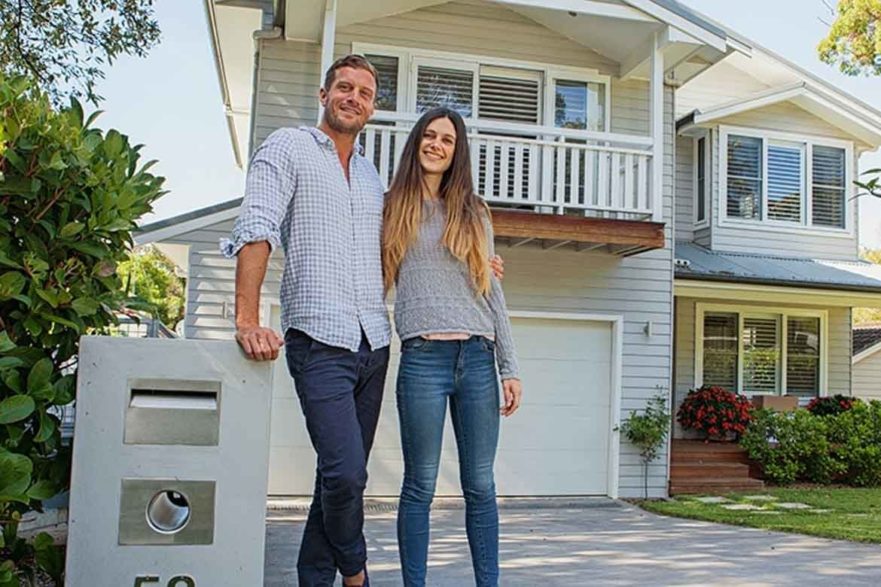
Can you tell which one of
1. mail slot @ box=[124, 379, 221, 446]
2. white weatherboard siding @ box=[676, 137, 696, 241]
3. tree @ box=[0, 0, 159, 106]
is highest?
tree @ box=[0, 0, 159, 106]

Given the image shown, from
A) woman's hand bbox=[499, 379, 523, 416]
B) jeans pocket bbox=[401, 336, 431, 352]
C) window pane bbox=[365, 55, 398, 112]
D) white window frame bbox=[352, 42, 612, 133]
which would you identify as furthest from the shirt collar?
window pane bbox=[365, 55, 398, 112]

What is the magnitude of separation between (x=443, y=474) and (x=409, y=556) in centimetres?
550

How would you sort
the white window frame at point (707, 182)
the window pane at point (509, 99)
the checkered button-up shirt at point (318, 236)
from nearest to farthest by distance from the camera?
the checkered button-up shirt at point (318, 236) < the window pane at point (509, 99) < the white window frame at point (707, 182)

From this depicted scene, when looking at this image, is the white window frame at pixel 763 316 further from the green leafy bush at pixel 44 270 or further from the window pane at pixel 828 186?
the green leafy bush at pixel 44 270

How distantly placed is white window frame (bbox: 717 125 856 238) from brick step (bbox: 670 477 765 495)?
3648 millimetres

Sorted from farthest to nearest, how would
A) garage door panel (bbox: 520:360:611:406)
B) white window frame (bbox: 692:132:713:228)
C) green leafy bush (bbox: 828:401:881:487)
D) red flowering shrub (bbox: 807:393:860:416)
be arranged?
white window frame (bbox: 692:132:713:228), red flowering shrub (bbox: 807:393:860:416), green leafy bush (bbox: 828:401:881:487), garage door panel (bbox: 520:360:611:406)

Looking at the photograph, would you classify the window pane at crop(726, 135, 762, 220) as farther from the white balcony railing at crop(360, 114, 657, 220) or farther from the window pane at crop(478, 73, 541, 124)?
the window pane at crop(478, 73, 541, 124)

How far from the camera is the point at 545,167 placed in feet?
26.0

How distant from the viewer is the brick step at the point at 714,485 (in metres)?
9.16

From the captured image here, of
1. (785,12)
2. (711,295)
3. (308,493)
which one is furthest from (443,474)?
(785,12)

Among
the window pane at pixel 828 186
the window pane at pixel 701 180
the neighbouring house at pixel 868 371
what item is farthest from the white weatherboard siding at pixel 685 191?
the neighbouring house at pixel 868 371

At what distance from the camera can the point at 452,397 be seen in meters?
2.82

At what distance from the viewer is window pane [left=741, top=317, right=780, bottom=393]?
37.8 feet

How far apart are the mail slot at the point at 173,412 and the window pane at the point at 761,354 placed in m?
10.5
